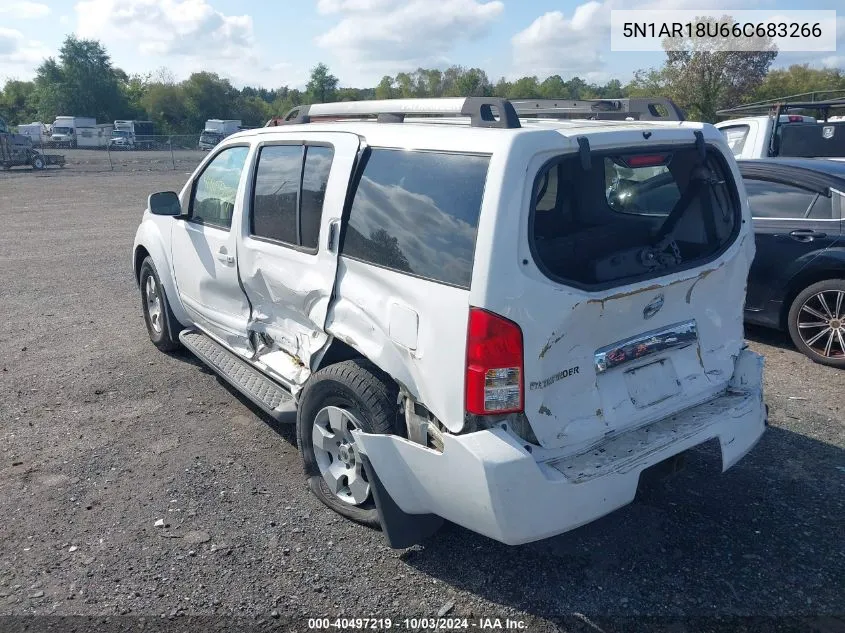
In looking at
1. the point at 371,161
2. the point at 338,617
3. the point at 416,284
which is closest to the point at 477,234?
the point at 416,284

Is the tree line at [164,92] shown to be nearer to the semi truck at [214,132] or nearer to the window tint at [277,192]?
the semi truck at [214,132]

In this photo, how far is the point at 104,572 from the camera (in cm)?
327

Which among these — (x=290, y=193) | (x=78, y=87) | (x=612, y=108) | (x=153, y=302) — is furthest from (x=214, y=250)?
(x=78, y=87)

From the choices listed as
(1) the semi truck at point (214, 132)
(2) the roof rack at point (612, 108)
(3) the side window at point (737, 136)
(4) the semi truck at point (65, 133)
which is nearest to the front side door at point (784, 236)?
(2) the roof rack at point (612, 108)

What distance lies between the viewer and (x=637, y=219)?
398 cm

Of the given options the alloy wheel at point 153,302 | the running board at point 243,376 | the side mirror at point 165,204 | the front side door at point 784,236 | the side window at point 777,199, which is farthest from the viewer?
the alloy wheel at point 153,302

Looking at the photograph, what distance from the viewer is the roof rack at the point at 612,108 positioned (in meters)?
3.82

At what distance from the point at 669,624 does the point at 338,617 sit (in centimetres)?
135

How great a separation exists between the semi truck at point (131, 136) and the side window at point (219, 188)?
46999mm

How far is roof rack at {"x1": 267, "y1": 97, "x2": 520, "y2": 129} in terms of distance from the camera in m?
3.06

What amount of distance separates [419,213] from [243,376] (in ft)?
6.74

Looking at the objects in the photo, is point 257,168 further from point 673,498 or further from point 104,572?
point 673,498

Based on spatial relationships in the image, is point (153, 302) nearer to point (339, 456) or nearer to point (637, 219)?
point (339, 456)

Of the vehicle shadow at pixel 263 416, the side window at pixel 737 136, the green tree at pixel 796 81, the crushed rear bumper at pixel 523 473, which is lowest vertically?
the vehicle shadow at pixel 263 416
